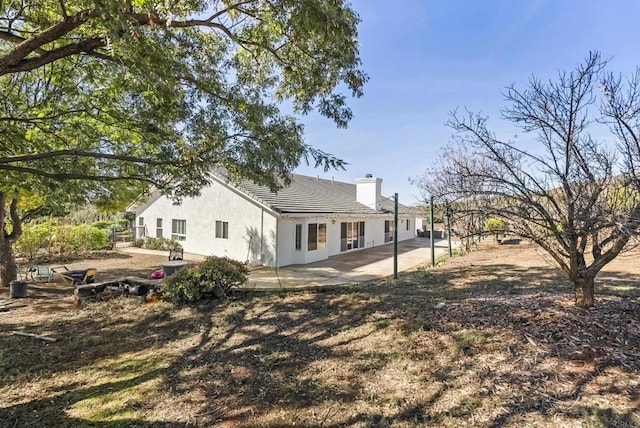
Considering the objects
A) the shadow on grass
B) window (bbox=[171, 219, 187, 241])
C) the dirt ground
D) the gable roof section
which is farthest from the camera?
window (bbox=[171, 219, 187, 241])

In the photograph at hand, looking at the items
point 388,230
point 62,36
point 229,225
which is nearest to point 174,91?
point 62,36

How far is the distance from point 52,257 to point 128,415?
17164 mm

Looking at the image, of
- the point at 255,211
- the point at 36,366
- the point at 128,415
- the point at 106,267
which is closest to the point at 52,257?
the point at 106,267

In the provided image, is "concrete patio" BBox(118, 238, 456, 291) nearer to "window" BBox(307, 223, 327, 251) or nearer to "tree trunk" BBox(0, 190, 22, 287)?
"window" BBox(307, 223, 327, 251)

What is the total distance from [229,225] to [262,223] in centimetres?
252

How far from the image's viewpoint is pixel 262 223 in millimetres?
15445

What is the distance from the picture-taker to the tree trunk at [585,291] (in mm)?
5148

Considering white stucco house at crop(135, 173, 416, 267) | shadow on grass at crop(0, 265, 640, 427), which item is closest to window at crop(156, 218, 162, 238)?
white stucco house at crop(135, 173, 416, 267)

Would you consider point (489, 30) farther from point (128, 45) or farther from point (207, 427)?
point (207, 427)

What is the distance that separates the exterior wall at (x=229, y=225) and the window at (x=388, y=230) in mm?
13208

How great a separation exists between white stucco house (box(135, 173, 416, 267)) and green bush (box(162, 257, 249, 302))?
420cm

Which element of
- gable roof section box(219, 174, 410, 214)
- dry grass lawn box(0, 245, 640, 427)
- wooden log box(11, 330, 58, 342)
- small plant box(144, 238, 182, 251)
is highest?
gable roof section box(219, 174, 410, 214)

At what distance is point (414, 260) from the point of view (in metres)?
17.6

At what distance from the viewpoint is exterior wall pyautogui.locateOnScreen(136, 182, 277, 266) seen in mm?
15328
